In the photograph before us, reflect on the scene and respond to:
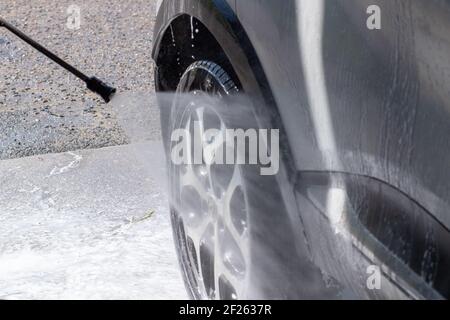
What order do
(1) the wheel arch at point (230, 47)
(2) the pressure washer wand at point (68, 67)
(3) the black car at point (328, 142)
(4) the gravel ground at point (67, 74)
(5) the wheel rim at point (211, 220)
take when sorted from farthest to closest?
1. (4) the gravel ground at point (67, 74)
2. (2) the pressure washer wand at point (68, 67)
3. (5) the wheel rim at point (211, 220)
4. (1) the wheel arch at point (230, 47)
5. (3) the black car at point (328, 142)

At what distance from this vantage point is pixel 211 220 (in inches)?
106

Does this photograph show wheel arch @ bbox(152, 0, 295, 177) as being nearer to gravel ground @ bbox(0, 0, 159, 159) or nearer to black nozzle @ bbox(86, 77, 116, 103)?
black nozzle @ bbox(86, 77, 116, 103)

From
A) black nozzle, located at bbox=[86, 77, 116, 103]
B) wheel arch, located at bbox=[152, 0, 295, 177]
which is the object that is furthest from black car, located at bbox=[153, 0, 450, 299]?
black nozzle, located at bbox=[86, 77, 116, 103]

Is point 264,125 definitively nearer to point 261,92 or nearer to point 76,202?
point 261,92

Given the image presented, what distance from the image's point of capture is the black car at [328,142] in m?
1.80

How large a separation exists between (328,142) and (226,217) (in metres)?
0.54

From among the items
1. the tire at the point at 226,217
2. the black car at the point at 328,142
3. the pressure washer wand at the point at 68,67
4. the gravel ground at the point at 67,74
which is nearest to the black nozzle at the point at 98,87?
the pressure washer wand at the point at 68,67

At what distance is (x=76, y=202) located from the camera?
4160 mm

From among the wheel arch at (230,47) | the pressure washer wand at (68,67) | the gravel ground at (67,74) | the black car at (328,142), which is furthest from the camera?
the gravel ground at (67,74)

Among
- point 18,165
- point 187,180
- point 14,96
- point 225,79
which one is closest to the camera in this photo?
point 225,79

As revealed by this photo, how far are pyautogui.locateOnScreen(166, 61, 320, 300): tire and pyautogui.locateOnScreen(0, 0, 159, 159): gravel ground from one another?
186 centimetres

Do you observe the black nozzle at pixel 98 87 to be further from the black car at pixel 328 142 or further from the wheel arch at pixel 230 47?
the black car at pixel 328 142
